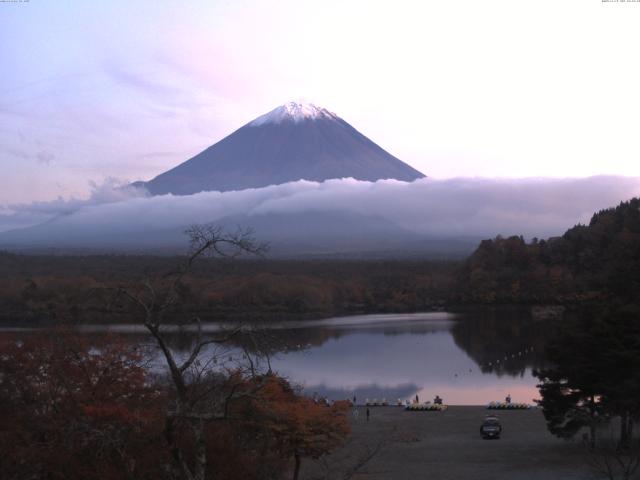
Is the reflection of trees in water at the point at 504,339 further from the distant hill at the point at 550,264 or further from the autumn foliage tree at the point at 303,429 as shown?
the autumn foliage tree at the point at 303,429

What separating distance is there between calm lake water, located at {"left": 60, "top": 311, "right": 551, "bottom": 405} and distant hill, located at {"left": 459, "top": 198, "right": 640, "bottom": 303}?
7088 mm

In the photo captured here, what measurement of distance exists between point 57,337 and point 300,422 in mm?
2531

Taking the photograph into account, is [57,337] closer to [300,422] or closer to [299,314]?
[300,422]

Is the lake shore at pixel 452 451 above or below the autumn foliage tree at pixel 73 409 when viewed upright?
below

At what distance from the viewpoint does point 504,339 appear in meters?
28.2

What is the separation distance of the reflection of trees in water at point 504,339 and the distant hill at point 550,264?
338 centimetres

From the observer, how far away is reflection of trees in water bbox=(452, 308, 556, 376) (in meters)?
22.6

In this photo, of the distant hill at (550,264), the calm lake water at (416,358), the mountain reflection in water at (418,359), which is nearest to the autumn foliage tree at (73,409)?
the calm lake water at (416,358)

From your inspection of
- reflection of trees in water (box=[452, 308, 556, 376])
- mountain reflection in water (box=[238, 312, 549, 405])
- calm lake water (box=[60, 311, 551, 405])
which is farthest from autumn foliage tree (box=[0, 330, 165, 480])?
reflection of trees in water (box=[452, 308, 556, 376])

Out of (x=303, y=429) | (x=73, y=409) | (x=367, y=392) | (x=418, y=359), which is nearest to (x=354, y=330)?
(x=418, y=359)

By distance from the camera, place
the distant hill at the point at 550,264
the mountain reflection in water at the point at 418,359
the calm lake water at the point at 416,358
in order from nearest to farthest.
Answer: the calm lake water at the point at 416,358 → the mountain reflection in water at the point at 418,359 → the distant hill at the point at 550,264

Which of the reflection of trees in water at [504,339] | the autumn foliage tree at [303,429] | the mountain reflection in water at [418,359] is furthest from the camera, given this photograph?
the reflection of trees in water at [504,339]

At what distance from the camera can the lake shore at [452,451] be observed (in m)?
9.36

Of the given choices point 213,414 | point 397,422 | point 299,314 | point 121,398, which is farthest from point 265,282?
point 213,414
